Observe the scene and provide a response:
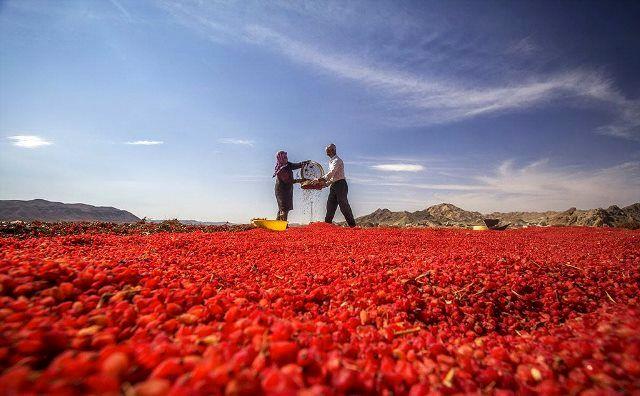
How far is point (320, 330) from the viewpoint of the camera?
2.35m

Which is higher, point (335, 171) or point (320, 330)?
point (335, 171)

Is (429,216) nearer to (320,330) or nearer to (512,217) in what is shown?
(512,217)

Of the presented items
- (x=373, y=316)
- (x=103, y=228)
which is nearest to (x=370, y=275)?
(x=373, y=316)

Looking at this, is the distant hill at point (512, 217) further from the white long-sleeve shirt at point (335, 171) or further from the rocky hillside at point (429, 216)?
the white long-sleeve shirt at point (335, 171)

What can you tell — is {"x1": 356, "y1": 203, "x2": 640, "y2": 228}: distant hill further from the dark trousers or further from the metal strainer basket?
the dark trousers

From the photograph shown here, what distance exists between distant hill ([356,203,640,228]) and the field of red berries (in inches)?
683

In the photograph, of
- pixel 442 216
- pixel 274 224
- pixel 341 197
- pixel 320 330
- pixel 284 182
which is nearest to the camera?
pixel 320 330

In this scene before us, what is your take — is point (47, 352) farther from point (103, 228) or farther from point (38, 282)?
point (103, 228)

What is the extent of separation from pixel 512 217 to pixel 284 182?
27983 mm

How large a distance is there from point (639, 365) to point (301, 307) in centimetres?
246

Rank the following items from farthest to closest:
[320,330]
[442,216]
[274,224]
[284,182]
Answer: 1. [442,216]
2. [284,182]
3. [274,224]
4. [320,330]

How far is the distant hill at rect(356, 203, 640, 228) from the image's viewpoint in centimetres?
2120

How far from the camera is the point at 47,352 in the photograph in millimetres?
1733

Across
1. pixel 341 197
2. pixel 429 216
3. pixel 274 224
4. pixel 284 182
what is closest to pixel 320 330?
pixel 274 224
